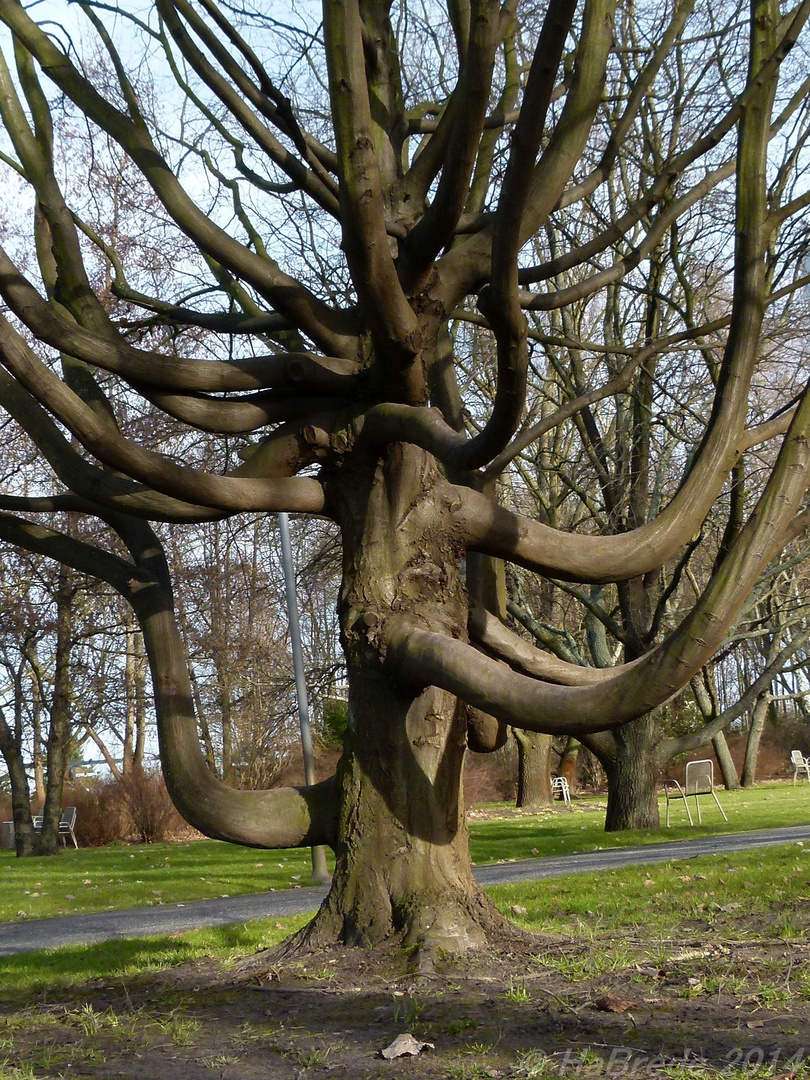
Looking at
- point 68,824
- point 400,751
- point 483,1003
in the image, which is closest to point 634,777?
point 400,751

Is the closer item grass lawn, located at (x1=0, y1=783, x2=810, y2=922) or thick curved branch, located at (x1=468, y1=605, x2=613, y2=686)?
thick curved branch, located at (x1=468, y1=605, x2=613, y2=686)

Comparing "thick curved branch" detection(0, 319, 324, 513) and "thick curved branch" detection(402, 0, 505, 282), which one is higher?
"thick curved branch" detection(402, 0, 505, 282)

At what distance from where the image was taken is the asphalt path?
7.91 metres

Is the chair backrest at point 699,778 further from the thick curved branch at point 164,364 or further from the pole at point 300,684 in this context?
the thick curved branch at point 164,364

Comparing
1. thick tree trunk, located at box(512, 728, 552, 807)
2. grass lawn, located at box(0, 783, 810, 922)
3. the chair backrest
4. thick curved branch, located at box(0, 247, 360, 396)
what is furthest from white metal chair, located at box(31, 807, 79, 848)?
thick curved branch, located at box(0, 247, 360, 396)

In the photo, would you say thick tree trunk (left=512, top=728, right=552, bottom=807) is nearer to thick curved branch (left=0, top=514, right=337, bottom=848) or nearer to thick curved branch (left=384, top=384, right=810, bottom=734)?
thick curved branch (left=0, top=514, right=337, bottom=848)

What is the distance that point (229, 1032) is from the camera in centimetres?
372

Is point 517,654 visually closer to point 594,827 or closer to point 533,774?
point 594,827

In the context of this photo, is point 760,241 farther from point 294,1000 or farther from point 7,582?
point 7,582

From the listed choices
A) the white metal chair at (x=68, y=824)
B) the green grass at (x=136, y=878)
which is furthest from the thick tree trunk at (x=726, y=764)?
the white metal chair at (x=68, y=824)

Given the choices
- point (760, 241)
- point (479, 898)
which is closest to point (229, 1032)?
point (479, 898)

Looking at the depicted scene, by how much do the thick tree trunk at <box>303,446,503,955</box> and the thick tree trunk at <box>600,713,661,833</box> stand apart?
9.83 meters

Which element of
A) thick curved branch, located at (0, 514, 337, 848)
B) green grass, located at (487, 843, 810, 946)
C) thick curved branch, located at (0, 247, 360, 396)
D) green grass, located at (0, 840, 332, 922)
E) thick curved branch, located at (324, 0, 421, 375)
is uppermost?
thick curved branch, located at (324, 0, 421, 375)

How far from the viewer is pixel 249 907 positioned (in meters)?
9.09
